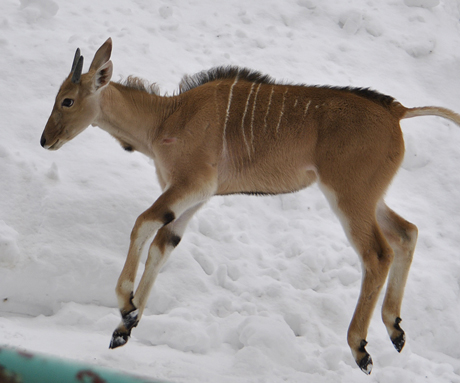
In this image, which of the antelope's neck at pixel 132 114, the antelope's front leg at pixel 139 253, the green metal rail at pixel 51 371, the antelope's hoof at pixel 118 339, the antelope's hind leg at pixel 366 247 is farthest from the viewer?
the antelope's neck at pixel 132 114

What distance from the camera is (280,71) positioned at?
8352mm

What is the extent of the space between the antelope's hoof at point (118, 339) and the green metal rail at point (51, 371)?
2.79 metres

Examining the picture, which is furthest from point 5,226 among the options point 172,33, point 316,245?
point 172,33

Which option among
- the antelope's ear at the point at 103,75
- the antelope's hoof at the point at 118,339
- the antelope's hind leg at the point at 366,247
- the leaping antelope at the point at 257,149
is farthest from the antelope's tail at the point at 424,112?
the antelope's hoof at the point at 118,339

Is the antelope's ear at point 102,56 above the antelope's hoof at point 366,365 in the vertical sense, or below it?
above

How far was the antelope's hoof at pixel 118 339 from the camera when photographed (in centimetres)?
402

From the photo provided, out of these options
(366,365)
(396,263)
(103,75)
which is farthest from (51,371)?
(396,263)

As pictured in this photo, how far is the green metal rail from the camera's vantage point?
4.22ft

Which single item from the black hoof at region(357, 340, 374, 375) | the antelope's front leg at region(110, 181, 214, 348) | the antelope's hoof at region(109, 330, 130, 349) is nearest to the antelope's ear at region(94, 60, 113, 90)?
the antelope's front leg at region(110, 181, 214, 348)

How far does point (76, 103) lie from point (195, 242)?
1783 millimetres

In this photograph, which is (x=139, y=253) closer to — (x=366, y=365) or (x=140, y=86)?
(x=140, y=86)

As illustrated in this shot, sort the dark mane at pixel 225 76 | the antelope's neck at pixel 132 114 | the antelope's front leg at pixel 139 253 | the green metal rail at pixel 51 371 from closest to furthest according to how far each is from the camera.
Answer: the green metal rail at pixel 51 371, the antelope's front leg at pixel 139 253, the antelope's neck at pixel 132 114, the dark mane at pixel 225 76

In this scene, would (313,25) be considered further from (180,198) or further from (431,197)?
(180,198)

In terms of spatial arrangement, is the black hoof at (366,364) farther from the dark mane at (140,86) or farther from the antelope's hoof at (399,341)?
the dark mane at (140,86)
